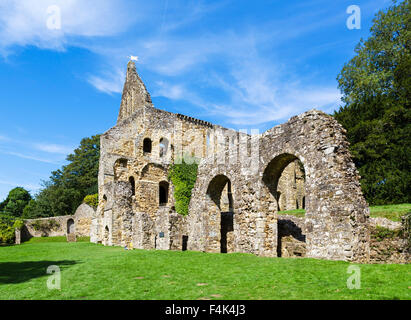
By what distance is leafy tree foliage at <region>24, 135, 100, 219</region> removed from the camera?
4375 centimetres

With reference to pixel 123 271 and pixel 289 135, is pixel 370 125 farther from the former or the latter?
pixel 123 271

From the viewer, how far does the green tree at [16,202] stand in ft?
173

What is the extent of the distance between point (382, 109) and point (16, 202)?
5531cm

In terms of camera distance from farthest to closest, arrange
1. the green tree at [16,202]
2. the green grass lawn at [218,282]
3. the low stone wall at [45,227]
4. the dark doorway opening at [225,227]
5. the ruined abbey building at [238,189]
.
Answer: the green tree at [16,202] < the low stone wall at [45,227] < the dark doorway opening at [225,227] < the ruined abbey building at [238,189] < the green grass lawn at [218,282]

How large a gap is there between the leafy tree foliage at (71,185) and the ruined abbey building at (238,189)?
57.9ft

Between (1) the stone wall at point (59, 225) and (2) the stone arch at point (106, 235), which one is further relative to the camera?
(1) the stone wall at point (59, 225)

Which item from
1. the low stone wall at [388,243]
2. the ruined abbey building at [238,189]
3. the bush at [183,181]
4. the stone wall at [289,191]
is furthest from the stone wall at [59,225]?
the low stone wall at [388,243]

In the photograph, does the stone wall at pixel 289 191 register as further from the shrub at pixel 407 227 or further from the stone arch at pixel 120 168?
the shrub at pixel 407 227

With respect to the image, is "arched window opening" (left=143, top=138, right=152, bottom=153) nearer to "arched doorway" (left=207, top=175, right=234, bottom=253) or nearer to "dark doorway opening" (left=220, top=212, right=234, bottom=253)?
"arched doorway" (left=207, top=175, right=234, bottom=253)

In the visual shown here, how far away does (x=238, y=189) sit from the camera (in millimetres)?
13594

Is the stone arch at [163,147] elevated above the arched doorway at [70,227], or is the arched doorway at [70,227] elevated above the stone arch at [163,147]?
the stone arch at [163,147]
